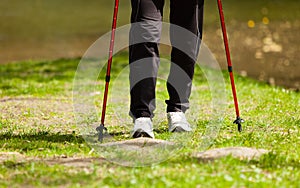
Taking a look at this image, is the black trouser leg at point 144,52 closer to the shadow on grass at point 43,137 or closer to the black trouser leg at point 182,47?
the black trouser leg at point 182,47

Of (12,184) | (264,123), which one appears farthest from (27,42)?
(12,184)

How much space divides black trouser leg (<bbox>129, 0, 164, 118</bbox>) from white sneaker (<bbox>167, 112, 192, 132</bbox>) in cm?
39

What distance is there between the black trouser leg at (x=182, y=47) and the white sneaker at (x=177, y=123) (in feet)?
0.21

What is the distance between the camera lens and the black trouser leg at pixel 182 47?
696 centimetres

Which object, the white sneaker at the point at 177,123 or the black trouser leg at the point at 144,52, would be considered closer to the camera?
the black trouser leg at the point at 144,52

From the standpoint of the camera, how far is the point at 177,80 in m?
7.18

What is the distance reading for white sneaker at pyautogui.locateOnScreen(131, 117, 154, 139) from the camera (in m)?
6.62

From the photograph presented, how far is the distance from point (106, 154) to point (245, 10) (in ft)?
80.6

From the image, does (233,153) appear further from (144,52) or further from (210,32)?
(210,32)

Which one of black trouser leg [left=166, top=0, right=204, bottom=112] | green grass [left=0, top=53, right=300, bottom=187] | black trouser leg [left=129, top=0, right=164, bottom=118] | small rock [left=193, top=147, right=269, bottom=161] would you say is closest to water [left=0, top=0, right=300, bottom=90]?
green grass [left=0, top=53, right=300, bottom=187]

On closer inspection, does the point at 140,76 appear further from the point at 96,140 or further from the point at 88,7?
the point at 88,7

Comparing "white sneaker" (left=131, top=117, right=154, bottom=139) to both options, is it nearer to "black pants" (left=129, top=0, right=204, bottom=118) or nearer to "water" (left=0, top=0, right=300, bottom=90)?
"black pants" (left=129, top=0, right=204, bottom=118)

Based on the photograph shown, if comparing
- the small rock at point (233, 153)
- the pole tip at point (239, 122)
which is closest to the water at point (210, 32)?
the pole tip at point (239, 122)

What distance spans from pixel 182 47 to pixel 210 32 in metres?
16.3
